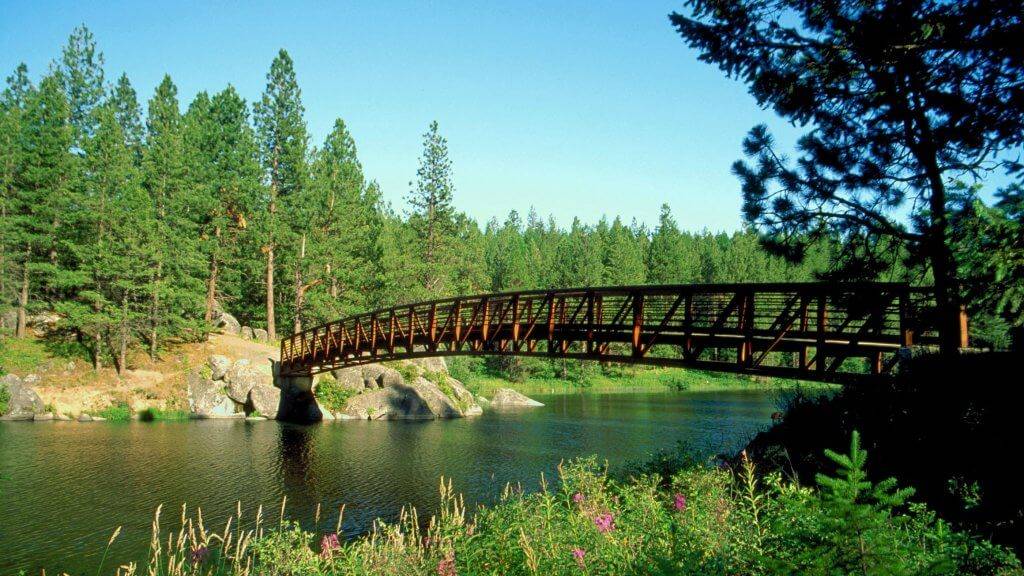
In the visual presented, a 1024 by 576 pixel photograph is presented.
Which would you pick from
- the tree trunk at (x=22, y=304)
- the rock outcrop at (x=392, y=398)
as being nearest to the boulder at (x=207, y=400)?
the rock outcrop at (x=392, y=398)

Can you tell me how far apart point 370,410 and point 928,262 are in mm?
26468

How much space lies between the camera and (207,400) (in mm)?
29031

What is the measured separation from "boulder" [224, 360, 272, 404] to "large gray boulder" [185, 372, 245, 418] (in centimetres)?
43

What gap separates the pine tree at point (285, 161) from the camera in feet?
130

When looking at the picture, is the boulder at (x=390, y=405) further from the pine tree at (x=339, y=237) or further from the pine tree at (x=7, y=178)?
the pine tree at (x=7, y=178)

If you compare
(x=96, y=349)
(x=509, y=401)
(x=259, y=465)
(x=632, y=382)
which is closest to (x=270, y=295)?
(x=96, y=349)

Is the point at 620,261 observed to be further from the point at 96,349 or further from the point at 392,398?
the point at 96,349

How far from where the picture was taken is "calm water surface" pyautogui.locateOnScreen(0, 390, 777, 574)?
471 inches

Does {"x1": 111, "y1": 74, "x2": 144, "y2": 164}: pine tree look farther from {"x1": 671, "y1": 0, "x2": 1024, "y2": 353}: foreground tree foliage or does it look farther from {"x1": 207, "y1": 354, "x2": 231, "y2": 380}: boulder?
{"x1": 671, "y1": 0, "x2": 1024, "y2": 353}: foreground tree foliage

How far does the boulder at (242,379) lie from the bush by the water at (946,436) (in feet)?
88.9

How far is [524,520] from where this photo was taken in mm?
5445

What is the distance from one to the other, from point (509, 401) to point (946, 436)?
33943mm

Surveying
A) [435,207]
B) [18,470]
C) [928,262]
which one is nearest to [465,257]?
[435,207]

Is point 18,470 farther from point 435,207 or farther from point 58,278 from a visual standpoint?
point 435,207
